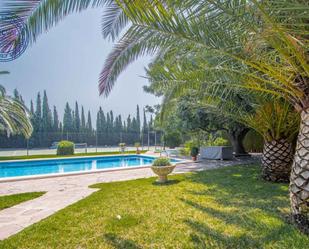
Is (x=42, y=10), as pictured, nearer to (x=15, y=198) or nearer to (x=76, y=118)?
(x=15, y=198)

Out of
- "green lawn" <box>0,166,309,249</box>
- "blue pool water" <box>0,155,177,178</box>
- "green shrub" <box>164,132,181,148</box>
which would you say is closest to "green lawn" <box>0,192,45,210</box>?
"green lawn" <box>0,166,309,249</box>

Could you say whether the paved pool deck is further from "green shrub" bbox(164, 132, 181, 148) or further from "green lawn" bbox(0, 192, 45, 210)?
"green shrub" bbox(164, 132, 181, 148)

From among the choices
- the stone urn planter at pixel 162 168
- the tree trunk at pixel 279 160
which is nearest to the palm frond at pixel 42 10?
the stone urn planter at pixel 162 168

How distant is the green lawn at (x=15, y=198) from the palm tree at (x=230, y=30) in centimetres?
418

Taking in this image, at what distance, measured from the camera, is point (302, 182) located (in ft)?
12.0

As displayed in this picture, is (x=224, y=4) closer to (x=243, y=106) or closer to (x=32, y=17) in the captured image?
(x=32, y=17)

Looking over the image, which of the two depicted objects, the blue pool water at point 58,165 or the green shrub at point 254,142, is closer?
Answer: the blue pool water at point 58,165

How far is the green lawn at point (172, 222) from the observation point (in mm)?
3346

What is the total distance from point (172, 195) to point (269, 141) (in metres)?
3.86

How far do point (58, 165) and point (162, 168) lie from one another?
10.5 meters

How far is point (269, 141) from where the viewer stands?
7527 millimetres

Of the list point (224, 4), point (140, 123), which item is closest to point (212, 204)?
point (224, 4)

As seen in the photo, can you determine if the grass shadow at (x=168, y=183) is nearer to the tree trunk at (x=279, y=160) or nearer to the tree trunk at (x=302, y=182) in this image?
the tree trunk at (x=279, y=160)

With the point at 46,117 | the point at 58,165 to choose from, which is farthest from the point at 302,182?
the point at 46,117
